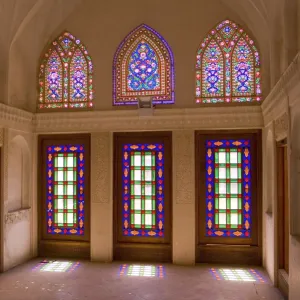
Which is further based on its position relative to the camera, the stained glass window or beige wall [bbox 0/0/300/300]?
the stained glass window

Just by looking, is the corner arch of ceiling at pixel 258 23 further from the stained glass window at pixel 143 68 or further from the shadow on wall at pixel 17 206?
the shadow on wall at pixel 17 206

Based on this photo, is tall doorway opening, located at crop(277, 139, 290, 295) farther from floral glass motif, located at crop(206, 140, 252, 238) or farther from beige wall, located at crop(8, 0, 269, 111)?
beige wall, located at crop(8, 0, 269, 111)

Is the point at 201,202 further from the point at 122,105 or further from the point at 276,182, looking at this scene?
the point at 122,105

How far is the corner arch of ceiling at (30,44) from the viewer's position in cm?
604

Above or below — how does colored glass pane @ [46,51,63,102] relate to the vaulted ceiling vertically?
below

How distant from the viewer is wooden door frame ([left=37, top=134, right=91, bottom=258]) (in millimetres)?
6480

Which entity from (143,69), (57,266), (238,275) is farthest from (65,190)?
(238,275)

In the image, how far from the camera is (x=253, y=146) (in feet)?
20.1

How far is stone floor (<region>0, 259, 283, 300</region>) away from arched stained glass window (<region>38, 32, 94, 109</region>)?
2902 mm

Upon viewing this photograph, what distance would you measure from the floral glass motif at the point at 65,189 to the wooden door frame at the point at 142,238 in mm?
631

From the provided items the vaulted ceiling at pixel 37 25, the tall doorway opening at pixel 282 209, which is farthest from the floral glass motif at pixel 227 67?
the tall doorway opening at pixel 282 209

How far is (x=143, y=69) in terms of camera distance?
642 centimetres

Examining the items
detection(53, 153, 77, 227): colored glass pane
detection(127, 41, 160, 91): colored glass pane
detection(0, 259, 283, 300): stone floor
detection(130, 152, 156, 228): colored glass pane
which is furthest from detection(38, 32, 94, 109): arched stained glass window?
detection(0, 259, 283, 300): stone floor

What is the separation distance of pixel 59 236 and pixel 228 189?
319 centimetres
